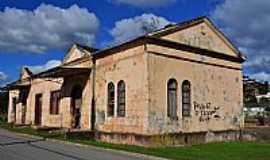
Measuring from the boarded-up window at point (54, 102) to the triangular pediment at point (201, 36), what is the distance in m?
12.3

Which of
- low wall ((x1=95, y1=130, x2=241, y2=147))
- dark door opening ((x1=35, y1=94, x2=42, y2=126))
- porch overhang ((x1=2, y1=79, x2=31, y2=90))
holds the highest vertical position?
porch overhang ((x1=2, y1=79, x2=31, y2=90))

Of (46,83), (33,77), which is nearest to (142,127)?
(46,83)

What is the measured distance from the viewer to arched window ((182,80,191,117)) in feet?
74.0

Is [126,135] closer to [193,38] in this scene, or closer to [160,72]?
[160,72]

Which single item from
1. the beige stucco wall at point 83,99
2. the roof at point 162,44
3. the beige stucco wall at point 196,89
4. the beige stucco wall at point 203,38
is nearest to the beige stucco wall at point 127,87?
the roof at point 162,44

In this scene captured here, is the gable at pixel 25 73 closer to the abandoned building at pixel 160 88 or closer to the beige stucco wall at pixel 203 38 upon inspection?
the abandoned building at pixel 160 88

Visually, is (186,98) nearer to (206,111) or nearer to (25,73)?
(206,111)

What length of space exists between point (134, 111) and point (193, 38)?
609cm

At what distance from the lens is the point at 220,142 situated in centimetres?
2414

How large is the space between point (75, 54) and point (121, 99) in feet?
26.2

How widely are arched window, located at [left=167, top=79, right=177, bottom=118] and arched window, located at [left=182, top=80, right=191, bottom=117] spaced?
788 mm

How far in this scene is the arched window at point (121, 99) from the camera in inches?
881

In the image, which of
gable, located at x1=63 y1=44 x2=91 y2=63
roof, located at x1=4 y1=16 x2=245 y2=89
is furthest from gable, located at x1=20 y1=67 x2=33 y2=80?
roof, located at x1=4 y1=16 x2=245 y2=89

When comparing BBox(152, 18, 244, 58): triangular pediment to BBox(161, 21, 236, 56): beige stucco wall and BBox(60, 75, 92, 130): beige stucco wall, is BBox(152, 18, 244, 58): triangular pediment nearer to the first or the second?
BBox(161, 21, 236, 56): beige stucco wall
